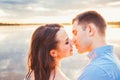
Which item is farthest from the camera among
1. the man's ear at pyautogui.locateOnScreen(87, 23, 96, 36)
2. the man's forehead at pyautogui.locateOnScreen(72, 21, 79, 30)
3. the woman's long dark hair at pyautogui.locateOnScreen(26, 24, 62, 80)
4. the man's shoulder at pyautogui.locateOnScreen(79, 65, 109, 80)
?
the woman's long dark hair at pyautogui.locateOnScreen(26, 24, 62, 80)

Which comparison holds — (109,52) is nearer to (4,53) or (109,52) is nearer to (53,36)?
(53,36)

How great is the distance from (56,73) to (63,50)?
0.13m

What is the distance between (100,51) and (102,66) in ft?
0.33

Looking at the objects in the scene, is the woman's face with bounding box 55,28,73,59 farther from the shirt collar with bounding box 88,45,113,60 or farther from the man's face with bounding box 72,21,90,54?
the shirt collar with bounding box 88,45,113,60

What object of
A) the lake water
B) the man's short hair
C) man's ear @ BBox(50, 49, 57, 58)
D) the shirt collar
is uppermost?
the man's short hair

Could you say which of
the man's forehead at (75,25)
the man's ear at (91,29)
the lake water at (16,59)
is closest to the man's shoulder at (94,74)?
the man's ear at (91,29)

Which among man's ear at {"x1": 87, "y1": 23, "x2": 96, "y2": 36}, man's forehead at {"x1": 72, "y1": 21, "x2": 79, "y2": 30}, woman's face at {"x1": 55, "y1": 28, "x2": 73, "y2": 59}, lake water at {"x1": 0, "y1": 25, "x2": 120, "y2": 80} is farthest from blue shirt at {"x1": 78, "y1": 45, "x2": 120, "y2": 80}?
lake water at {"x1": 0, "y1": 25, "x2": 120, "y2": 80}

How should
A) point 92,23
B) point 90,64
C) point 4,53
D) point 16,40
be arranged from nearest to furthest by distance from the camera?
point 90,64, point 92,23, point 4,53, point 16,40

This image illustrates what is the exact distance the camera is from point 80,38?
7.64 ft

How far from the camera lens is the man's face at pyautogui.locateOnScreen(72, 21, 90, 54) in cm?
229

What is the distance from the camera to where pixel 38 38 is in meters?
2.70

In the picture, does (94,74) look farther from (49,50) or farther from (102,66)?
(49,50)

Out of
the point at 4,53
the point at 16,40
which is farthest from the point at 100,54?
the point at 16,40

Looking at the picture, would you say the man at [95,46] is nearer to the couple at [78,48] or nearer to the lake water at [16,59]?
the couple at [78,48]
